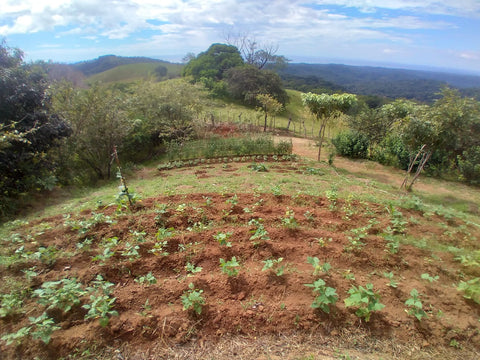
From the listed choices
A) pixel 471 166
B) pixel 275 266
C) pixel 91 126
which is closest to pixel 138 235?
pixel 275 266

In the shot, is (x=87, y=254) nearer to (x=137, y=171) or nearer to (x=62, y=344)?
(x=62, y=344)

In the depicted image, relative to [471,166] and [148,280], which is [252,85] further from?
[148,280]

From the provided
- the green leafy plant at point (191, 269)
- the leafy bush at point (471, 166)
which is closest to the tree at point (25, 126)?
the green leafy plant at point (191, 269)

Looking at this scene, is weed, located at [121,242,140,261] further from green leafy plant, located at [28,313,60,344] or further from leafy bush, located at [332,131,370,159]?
leafy bush, located at [332,131,370,159]

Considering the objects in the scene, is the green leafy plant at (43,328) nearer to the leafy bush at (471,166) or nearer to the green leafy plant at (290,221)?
the green leafy plant at (290,221)

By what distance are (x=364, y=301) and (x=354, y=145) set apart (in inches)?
466

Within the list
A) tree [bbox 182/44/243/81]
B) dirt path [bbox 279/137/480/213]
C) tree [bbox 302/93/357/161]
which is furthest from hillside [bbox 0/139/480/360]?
tree [bbox 182/44/243/81]

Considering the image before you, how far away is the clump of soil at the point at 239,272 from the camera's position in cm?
258

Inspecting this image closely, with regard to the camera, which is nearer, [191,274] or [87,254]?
[191,274]

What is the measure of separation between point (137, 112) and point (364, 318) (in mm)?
14907

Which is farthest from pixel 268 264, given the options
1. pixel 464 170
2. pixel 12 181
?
pixel 464 170

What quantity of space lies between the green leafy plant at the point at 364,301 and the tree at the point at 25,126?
7.70 metres

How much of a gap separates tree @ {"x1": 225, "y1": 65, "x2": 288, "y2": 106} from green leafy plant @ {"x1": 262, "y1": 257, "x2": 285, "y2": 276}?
1221 inches

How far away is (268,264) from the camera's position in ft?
10.5
